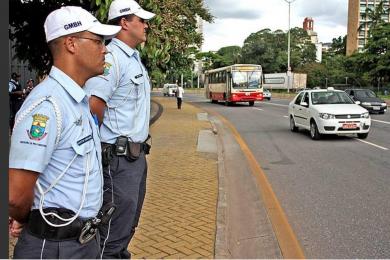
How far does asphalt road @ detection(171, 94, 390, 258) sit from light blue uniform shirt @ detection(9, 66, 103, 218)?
10.1ft

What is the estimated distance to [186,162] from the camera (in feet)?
31.2

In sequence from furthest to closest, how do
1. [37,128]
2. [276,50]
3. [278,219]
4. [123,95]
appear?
1. [276,50]
2. [278,219]
3. [123,95]
4. [37,128]

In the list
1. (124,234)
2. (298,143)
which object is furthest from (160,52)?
(298,143)

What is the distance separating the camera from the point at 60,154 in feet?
7.34

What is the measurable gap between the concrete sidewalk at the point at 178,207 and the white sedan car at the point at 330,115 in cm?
432

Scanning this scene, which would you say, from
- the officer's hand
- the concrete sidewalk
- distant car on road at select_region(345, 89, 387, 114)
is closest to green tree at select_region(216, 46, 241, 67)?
distant car on road at select_region(345, 89, 387, 114)

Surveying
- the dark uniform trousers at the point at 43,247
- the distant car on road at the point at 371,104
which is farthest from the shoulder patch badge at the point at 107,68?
the distant car on road at the point at 371,104

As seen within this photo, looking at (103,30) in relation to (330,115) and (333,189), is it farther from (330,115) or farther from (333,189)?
(330,115)

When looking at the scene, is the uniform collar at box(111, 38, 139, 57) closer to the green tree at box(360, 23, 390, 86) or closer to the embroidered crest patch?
the embroidered crest patch

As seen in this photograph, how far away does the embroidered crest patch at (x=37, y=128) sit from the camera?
82.3 inches

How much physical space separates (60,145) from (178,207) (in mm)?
4018

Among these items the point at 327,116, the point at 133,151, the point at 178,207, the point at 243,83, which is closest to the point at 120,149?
the point at 133,151

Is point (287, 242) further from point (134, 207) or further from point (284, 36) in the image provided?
point (284, 36)

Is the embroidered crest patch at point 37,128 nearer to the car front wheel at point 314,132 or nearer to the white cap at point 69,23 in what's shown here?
the white cap at point 69,23
